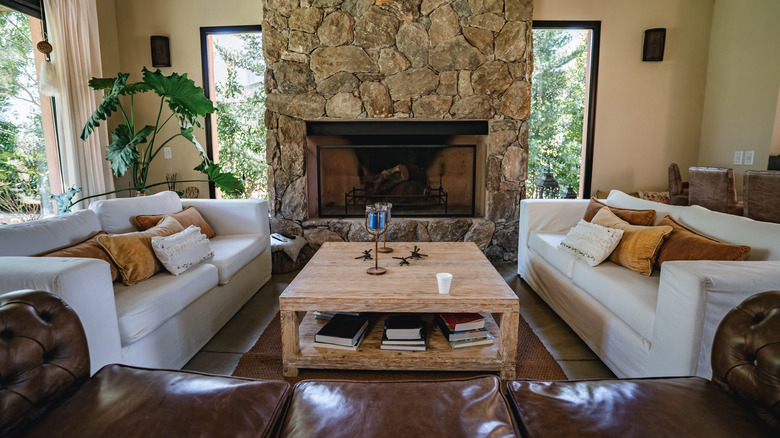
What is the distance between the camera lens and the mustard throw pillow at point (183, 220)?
8.08ft

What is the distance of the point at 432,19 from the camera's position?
3.61 meters

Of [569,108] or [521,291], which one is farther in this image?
[569,108]

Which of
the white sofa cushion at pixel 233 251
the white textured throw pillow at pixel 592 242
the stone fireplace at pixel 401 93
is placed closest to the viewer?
A: the white textured throw pillow at pixel 592 242

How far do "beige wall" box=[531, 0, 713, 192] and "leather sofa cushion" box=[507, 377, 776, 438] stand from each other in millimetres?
3487

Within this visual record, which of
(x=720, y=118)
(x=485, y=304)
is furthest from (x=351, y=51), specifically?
(x=720, y=118)

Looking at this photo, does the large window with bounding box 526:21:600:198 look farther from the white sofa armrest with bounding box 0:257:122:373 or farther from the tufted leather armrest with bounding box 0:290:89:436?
the tufted leather armrest with bounding box 0:290:89:436

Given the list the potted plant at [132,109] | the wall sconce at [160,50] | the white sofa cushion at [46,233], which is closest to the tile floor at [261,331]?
the white sofa cushion at [46,233]

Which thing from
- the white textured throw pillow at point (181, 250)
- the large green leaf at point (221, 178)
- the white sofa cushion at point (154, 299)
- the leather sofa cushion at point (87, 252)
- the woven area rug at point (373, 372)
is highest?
the large green leaf at point (221, 178)

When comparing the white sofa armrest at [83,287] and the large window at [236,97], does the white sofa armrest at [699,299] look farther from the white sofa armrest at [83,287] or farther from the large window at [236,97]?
the large window at [236,97]

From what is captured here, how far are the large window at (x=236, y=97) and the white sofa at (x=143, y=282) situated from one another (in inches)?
49.7

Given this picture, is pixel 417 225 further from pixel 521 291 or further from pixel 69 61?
pixel 69 61

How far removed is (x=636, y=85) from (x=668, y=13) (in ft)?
2.35

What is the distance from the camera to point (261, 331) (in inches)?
95.4

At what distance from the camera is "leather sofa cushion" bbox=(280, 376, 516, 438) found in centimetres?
91
